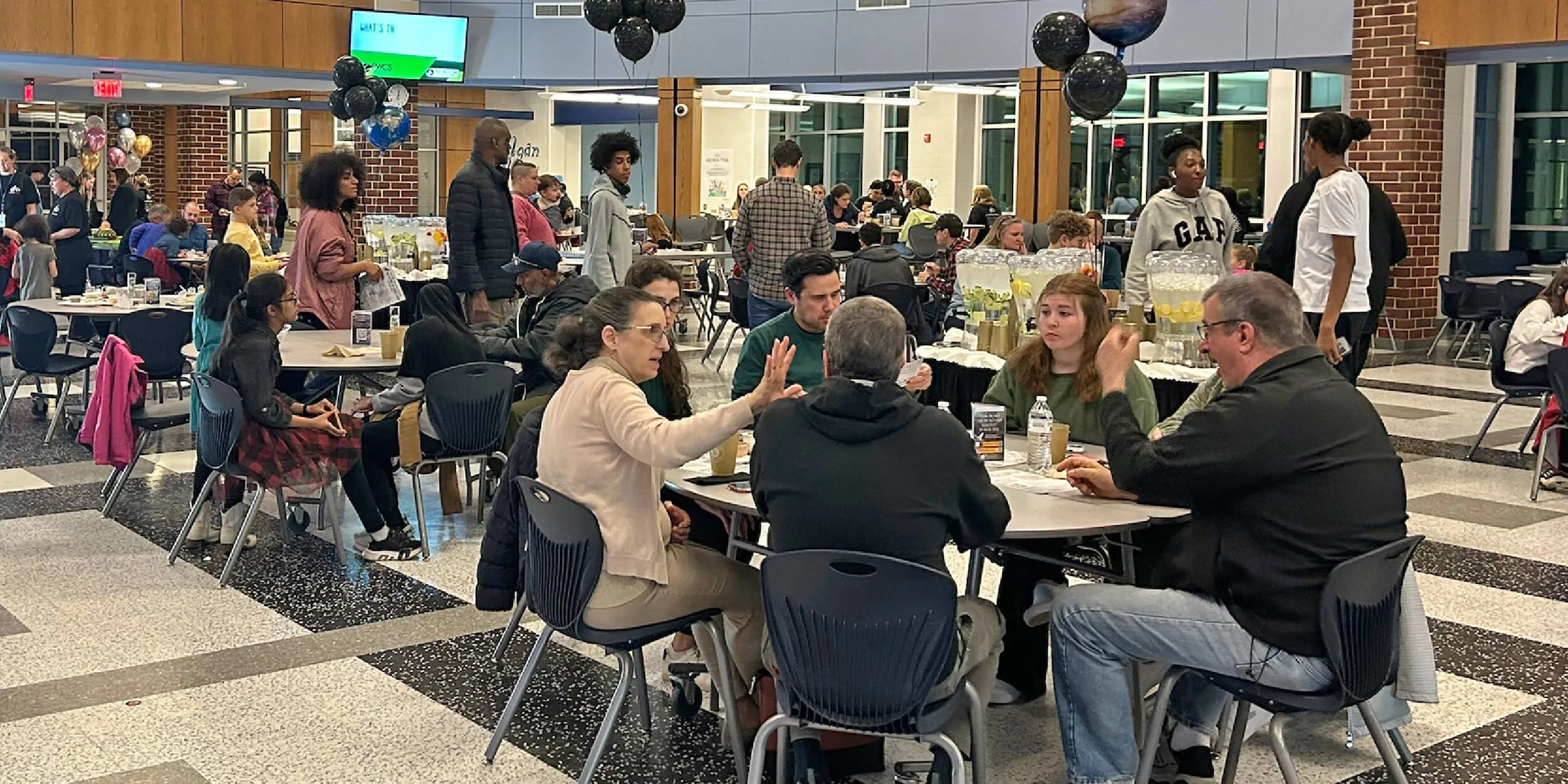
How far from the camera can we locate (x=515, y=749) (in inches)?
149

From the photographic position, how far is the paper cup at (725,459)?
382 centimetres

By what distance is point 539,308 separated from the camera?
19.9 ft

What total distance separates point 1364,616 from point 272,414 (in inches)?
147

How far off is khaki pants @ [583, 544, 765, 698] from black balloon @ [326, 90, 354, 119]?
12006mm

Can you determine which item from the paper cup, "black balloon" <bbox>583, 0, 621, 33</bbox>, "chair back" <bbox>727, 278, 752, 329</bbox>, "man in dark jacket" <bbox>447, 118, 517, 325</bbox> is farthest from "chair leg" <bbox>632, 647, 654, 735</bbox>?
"black balloon" <bbox>583, 0, 621, 33</bbox>

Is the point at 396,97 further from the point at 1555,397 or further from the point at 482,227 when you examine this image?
the point at 1555,397

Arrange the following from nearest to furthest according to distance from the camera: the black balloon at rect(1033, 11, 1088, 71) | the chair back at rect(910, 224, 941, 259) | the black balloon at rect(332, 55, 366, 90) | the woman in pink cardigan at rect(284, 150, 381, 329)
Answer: the woman in pink cardigan at rect(284, 150, 381, 329) < the black balloon at rect(1033, 11, 1088, 71) < the chair back at rect(910, 224, 941, 259) < the black balloon at rect(332, 55, 366, 90)

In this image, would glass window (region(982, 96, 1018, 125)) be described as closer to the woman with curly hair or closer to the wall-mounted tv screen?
the wall-mounted tv screen

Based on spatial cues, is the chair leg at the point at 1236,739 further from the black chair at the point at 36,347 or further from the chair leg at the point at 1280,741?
the black chair at the point at 36,347

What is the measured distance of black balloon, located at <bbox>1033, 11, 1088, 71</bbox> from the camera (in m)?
9.30

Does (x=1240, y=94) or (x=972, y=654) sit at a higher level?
(x=1240, y=94)

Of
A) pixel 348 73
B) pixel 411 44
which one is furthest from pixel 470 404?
pixel 411 44

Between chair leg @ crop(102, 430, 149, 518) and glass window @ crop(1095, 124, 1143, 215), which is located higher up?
glass window @ crop(1095, 124, 1143, 215)

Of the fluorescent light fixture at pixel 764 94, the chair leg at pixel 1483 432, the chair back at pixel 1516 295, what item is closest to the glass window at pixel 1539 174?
the chair back at pixel 1516 295
